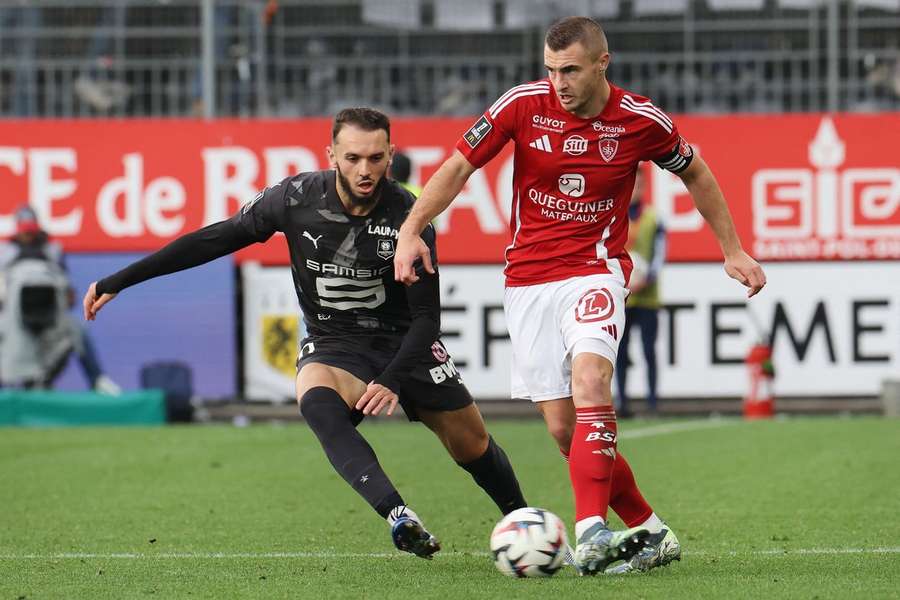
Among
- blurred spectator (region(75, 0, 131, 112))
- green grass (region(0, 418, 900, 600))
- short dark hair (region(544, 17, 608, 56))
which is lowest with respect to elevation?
green grass (region(0, 418, 900, 600))

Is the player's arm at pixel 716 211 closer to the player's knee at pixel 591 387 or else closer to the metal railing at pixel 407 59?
the player's knee at pixel 591 387

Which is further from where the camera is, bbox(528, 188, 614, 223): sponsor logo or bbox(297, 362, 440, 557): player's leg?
bbox(528, 188, 614, 223): sponsor logo

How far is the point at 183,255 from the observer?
678 cm

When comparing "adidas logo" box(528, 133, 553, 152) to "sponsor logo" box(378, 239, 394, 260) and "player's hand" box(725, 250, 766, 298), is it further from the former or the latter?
"player's hand" box(725, 250, 766, 298)

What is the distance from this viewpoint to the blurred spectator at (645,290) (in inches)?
617

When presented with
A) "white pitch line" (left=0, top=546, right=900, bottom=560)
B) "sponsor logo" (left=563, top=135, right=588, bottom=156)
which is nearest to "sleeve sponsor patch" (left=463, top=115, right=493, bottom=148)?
"sponsor logo" (left=563, top=135, right=588, bottom=156)

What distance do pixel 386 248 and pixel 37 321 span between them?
1003 centimetres

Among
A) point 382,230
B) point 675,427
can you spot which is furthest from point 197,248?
point 675,427

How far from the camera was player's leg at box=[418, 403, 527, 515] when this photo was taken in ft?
22.9

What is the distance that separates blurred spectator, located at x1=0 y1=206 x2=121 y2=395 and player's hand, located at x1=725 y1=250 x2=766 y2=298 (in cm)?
1049

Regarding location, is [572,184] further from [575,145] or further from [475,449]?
[475,449]

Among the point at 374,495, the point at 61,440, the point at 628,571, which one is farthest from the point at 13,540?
the point at 61,440

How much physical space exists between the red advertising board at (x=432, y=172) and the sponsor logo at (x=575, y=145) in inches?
389

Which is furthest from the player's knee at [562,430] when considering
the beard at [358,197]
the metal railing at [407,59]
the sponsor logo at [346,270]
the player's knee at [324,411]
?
the metal railing at [407,59]
